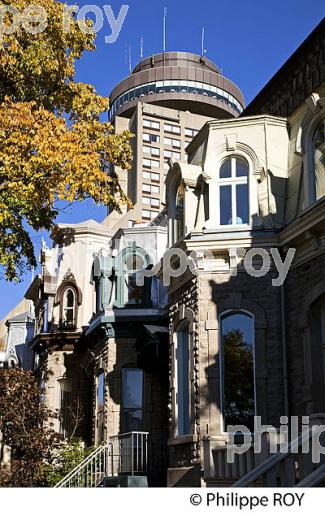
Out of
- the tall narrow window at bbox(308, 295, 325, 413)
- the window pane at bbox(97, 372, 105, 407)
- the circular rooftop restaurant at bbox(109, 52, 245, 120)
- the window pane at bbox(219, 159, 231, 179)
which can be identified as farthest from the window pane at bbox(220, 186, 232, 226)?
the circular rooftop restaurant at bbox(109, 52, 245, 120)

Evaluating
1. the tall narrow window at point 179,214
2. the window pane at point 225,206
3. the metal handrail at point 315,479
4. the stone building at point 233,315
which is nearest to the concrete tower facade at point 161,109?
the stone building at point 233,315

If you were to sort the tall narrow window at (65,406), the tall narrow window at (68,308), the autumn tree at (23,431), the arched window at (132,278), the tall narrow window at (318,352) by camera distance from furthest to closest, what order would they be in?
the tall narrow window at (68,308)
the tall narrow window at (65,406)
the arched window at (132,278)
the autumn tree at (23,431)
the tall narrow window at (318,352)

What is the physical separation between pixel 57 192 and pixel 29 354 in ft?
89.0

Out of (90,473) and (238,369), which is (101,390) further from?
(238,369)

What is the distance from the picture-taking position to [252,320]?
56.9ft

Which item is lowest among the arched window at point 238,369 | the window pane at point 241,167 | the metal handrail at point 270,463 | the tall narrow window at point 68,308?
the metal handrail at point 270,463

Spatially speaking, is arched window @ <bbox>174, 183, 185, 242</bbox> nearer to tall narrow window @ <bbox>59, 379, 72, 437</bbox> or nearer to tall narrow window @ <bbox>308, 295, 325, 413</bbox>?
tall narrow window @ <bbox>308, 295, 325, 413</bbox>

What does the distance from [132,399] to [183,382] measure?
552 cm

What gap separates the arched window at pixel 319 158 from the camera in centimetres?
1650

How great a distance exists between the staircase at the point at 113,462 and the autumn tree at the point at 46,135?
6.60 m

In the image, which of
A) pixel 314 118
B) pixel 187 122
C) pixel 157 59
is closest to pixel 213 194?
pixel 314 118

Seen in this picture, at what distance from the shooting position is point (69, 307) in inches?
1220

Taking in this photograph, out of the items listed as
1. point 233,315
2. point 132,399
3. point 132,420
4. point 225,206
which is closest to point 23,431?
point 132,420

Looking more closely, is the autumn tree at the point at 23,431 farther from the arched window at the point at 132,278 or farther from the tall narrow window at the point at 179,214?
the tall narrow window at the point at 179,214
